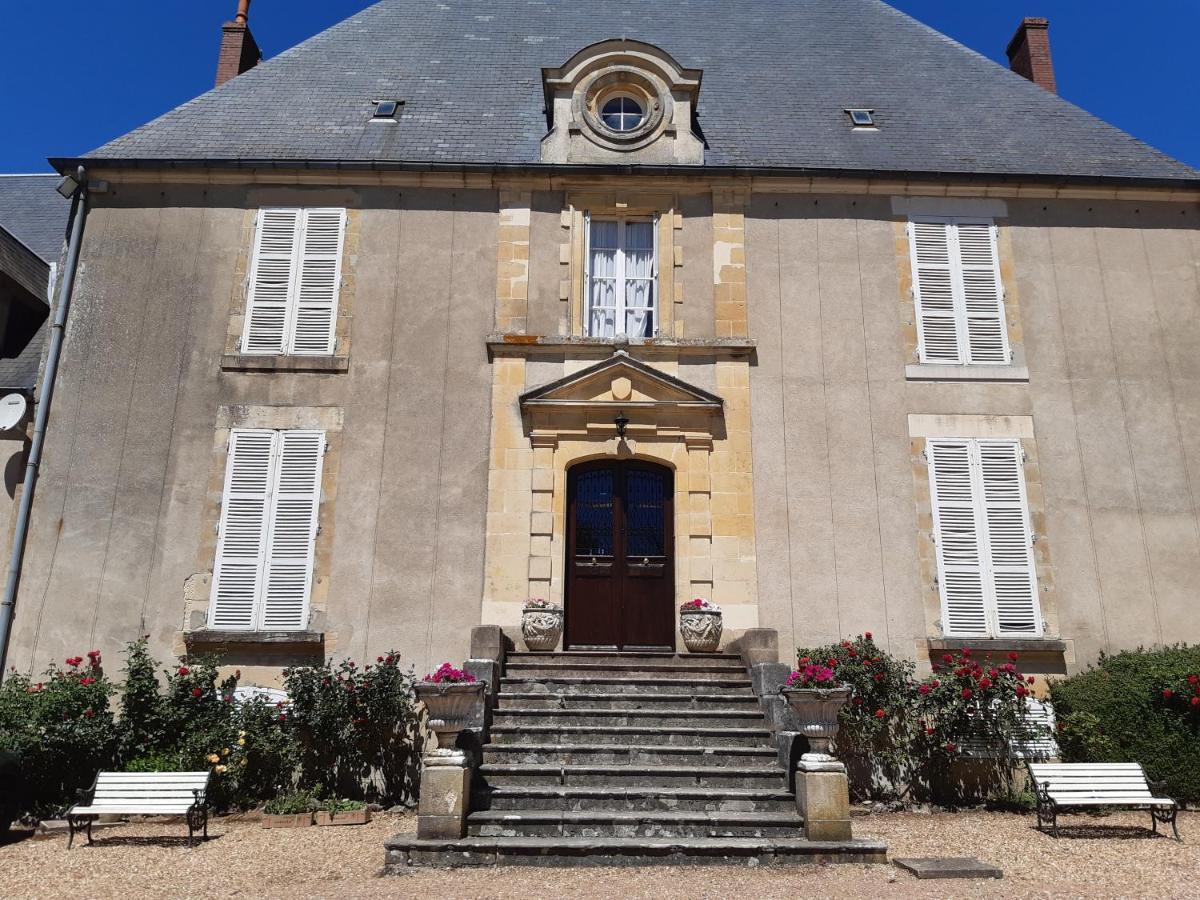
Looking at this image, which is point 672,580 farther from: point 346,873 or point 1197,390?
point 1197,390

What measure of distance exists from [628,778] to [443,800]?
1.30 meters

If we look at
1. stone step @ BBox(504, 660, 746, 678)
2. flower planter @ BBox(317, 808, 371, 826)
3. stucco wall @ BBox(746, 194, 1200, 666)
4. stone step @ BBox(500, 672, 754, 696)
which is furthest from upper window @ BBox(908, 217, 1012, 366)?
flower planter @ BBox(317, 808, 371, 826)

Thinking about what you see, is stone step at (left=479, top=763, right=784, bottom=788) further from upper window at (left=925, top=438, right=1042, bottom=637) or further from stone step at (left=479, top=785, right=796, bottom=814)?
upper window at (left=925, top=438, right=1042, bottom=637)

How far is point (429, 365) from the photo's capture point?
8805 mm

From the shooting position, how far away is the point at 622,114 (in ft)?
32.1

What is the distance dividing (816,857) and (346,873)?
109 inches

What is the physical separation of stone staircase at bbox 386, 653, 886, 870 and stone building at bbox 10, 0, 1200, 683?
3.43 feet

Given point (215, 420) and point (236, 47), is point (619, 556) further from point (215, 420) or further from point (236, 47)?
point (236, 47)

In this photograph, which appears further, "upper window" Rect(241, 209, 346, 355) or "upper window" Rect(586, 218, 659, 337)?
"upper window" Rect(586, 218, 659, 337)

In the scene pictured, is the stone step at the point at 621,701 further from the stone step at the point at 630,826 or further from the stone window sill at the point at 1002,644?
the stone window sill at the point at 1002,644

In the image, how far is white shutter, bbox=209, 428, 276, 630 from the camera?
8125 mm

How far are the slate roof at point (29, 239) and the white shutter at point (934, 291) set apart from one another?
8.51 m

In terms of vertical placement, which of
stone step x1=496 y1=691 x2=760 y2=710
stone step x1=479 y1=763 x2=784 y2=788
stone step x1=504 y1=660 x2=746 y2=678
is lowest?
stone step x1=479 y1=763 x2=784 y2=788

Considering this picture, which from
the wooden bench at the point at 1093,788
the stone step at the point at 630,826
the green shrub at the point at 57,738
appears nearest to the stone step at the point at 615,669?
the stone step at the point at 630,826
